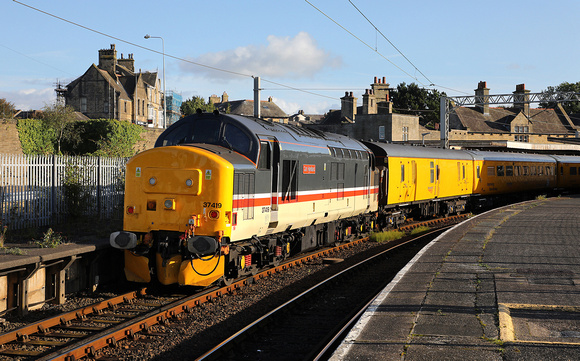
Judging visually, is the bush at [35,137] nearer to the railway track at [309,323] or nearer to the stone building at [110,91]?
the stone building at [110,91]

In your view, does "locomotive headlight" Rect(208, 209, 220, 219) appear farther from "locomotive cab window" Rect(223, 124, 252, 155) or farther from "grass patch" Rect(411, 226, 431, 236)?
"grass patch" Rect(411, 226, 431, 236)

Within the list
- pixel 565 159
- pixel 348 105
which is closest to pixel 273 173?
pixel 565 159

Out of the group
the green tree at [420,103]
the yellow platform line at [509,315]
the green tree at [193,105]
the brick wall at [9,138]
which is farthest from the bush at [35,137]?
the green tree at [420,103]

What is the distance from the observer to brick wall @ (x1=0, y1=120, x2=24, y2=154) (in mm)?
38781

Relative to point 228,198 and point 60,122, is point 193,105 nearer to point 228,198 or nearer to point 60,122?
point 60,122

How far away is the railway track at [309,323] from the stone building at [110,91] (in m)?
62.2

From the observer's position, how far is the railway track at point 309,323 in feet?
25.8

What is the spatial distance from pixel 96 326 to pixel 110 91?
216 ft

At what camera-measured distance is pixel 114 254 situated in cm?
1206

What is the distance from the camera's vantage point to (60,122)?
141 ft

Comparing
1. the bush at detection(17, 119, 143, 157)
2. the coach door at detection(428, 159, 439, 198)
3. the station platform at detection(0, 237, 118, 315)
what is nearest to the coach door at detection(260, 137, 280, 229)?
the station platform at detection(0, 237, 118, 315)

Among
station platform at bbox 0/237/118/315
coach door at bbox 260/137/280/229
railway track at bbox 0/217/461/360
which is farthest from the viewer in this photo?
coach door at bbox 260/137/280/229

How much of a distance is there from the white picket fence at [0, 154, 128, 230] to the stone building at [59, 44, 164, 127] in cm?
5498

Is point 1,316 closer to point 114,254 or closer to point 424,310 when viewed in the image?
point 114,254
